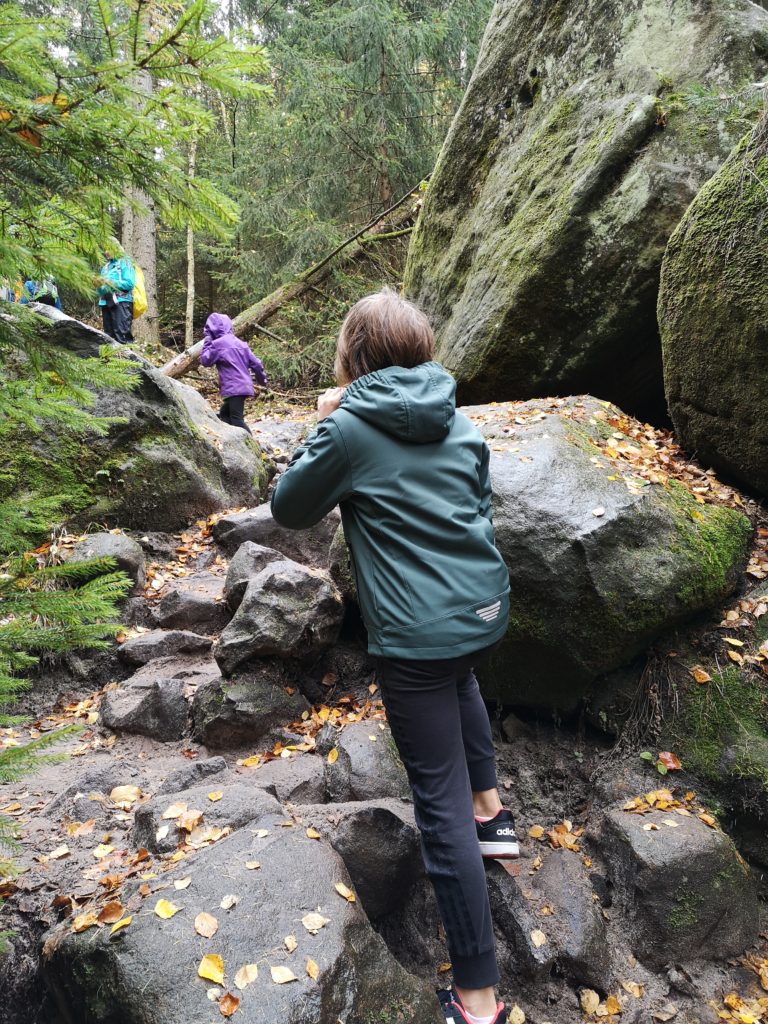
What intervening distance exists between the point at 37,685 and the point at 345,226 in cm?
1206

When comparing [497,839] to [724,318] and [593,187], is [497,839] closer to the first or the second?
[724,318]

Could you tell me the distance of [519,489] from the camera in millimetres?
4000

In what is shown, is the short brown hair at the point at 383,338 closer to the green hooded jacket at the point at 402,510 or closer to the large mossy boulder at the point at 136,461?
the green hooded jacket at the point at 402,510

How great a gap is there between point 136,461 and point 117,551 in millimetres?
1332

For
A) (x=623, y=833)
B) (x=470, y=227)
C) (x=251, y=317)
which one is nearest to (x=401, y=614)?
(x=623, y=833)

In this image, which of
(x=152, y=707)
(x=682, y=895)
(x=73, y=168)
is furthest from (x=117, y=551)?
(x=682, y=895)

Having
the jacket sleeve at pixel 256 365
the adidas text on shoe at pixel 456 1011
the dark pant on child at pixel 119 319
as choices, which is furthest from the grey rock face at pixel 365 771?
the dark pant on child at pixel 119 319

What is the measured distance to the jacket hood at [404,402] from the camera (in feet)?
7.36

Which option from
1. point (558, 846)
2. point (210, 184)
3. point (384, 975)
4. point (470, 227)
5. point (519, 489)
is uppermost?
point (210, 184)

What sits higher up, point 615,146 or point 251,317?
point 615,146

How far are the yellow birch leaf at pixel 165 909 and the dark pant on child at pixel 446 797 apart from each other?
1023 millimetres

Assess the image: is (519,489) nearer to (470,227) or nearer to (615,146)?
(615,146)

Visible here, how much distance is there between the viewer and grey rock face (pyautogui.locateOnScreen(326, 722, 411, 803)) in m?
3.70

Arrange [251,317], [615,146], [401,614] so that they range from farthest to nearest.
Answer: [251,317]
[615,146]
[401,614]
